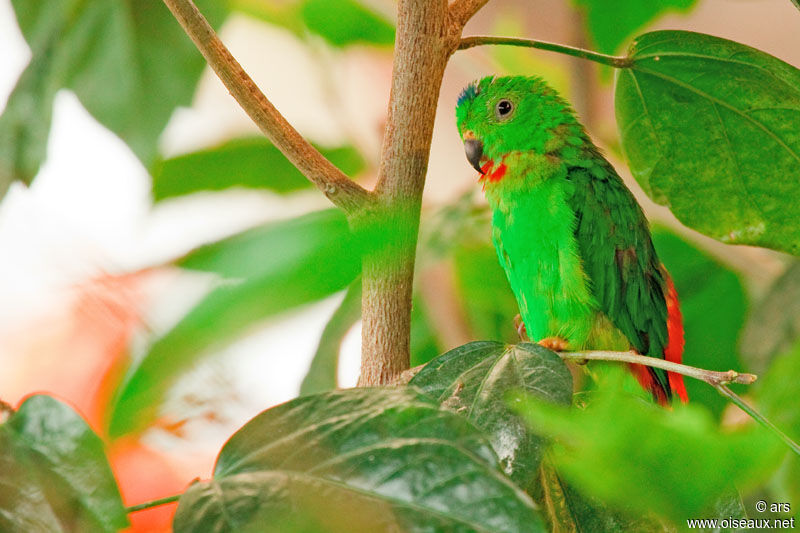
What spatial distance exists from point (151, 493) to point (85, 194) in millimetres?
506

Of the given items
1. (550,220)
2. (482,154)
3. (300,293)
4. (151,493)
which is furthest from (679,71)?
(151,493)

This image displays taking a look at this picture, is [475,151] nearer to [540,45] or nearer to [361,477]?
[540,45]

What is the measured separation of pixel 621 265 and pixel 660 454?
0.65 meters

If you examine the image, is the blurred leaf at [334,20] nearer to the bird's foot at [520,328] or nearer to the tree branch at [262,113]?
the bird's foot at [520,328]

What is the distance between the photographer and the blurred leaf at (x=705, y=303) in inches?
46.1

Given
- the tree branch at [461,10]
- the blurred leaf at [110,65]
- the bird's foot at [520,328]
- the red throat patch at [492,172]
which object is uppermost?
the blurred leaf at [110,65]

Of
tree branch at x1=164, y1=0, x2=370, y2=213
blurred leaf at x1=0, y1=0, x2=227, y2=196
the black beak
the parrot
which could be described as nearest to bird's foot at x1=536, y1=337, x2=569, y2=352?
the parrot

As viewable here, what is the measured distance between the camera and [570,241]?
2.89 feet

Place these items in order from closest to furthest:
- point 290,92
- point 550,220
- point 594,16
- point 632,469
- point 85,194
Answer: point 632,469, point 550,220, point 594,16, point 85,194, point 290,92

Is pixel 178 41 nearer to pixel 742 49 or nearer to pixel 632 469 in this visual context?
pixel 742 49

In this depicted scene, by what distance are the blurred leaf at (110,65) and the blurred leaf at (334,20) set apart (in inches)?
10.6

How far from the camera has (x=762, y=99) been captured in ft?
2.09

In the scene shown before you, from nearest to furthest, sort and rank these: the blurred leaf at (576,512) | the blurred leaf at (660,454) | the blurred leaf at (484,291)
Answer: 1. the blurred leaf at (660,454)
2. the blurred leaf at (576,512)
3. the blurred leaf at (484,291)

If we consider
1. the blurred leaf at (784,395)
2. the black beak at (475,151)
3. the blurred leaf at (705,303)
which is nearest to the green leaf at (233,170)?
the black beak at (475,151)
